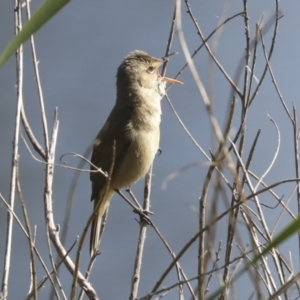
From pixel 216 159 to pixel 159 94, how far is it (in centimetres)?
286

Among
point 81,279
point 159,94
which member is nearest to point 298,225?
point 81,279

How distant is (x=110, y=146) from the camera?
3977mm

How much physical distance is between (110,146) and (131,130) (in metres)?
0.18

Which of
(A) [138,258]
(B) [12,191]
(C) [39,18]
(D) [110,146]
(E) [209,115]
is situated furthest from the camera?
(D) [110,146]

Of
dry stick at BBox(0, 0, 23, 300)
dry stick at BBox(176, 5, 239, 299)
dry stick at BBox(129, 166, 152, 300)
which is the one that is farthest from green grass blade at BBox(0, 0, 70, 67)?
dry stick at BBox(129, 166, 152, 300)

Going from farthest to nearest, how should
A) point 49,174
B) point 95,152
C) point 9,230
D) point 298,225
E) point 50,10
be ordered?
point 95,152, point 49,174, point 9,230, point 50,10, point 298,225

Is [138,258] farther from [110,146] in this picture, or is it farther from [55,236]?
[110,146]

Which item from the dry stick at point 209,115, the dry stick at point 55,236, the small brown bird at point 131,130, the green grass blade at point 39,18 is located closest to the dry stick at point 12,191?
the dry stick at point 55,236

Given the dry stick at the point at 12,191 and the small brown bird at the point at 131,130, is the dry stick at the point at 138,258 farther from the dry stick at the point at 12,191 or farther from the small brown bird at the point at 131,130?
the small brown bird at the point at 131,130

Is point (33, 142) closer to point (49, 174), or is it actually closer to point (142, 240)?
point (49, 174)

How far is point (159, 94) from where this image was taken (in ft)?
13.7

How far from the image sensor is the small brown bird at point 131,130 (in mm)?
3934

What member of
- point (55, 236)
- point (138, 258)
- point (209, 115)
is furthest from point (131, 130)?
point (209, 115)

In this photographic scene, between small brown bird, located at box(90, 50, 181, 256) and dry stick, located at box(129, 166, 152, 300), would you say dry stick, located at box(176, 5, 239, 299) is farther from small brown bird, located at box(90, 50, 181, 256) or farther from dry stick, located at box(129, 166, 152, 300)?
small brown bird, located at box(90, 50, 181, 256)
